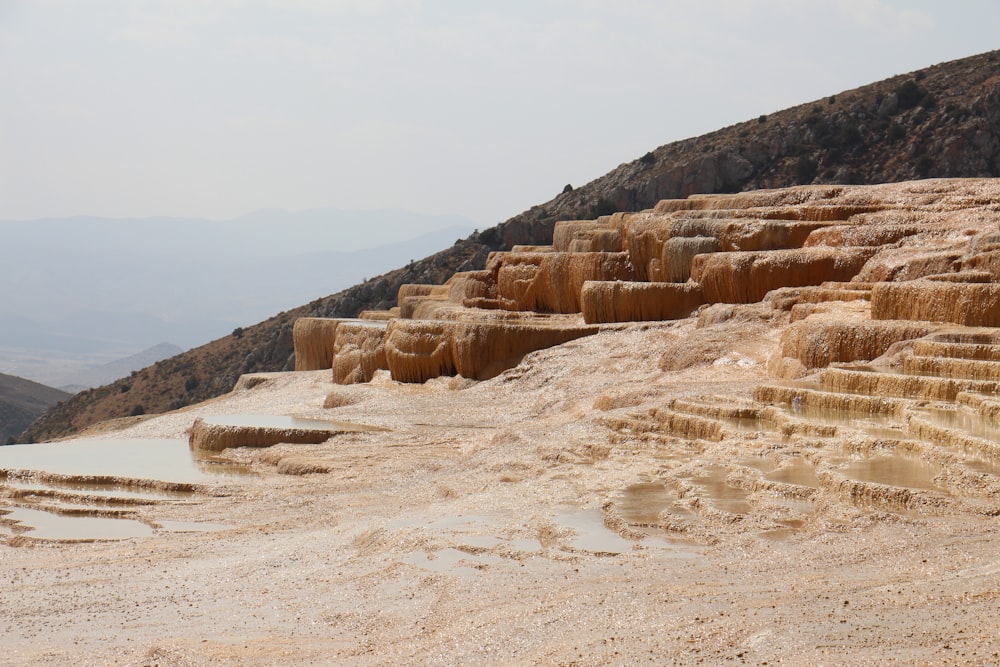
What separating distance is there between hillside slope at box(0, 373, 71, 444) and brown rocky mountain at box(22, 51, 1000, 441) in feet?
44.0

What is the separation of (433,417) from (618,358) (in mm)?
3331

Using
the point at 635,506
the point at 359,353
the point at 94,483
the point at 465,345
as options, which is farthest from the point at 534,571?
the point at 359,353

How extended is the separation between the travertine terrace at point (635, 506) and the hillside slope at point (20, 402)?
49.8 meters

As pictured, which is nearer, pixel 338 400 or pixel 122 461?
pixel 122 461

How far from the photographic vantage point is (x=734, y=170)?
156 feet

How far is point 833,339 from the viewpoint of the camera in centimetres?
1459

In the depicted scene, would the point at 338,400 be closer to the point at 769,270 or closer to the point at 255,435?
the point at 255,435

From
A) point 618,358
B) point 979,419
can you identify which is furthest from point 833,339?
point 618,358

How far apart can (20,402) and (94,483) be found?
6000 cm

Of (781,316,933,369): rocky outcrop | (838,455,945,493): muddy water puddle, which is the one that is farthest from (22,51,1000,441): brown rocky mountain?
(838,455,945,493): muddy water puddle

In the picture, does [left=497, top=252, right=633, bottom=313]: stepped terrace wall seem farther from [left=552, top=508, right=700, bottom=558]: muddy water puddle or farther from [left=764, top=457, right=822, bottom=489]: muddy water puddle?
[left=552, top=508, right=700, bottom=558]: muddy water puddle

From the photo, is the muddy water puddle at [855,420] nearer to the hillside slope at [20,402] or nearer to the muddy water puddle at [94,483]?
the muddy water puddle at [94,483]

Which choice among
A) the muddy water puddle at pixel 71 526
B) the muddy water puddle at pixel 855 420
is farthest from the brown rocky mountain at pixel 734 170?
the muddy water puddle at pixel 855 420

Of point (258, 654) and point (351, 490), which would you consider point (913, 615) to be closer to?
point (258, 654)
